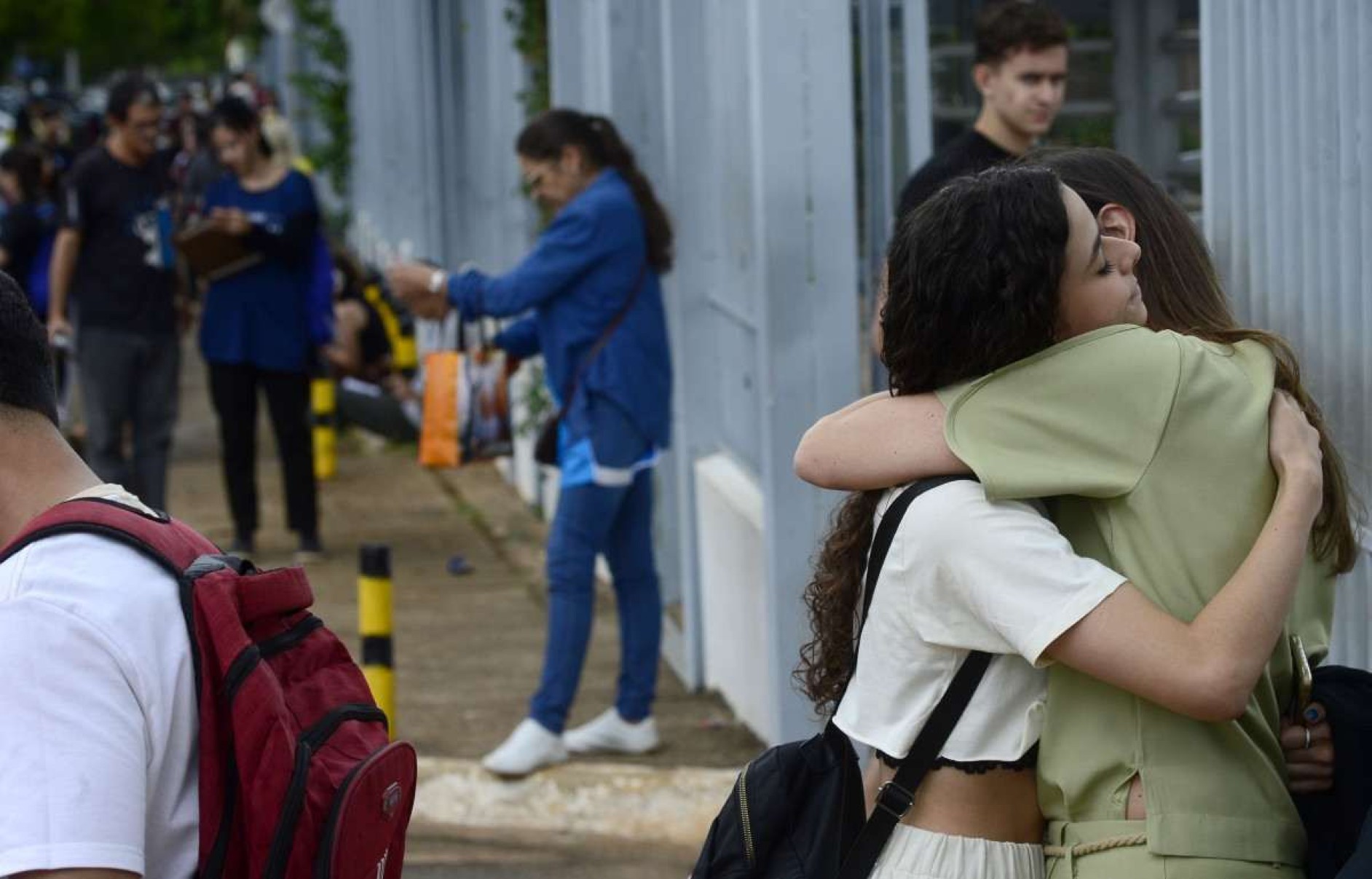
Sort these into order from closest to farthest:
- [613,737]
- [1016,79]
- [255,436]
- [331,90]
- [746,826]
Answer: [746,826] < [1016,79] < [613,737] < [255,436] < [331,90]

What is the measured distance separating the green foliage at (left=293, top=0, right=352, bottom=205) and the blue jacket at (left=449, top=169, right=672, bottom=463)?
13.1 m

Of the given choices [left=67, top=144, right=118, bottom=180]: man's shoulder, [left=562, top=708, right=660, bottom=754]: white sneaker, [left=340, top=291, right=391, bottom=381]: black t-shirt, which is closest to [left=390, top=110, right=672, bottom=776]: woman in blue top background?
[left=562, top=708, right=660, bottom=754]: white sneaker

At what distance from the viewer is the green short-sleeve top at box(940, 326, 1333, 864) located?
7.45 feet

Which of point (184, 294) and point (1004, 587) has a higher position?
point (1004, 587)

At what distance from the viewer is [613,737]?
268 inches

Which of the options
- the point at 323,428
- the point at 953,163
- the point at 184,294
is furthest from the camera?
the point at 323,428

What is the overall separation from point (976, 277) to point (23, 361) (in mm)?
1074

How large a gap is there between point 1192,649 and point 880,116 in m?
4.16

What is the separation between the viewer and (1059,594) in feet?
7.39

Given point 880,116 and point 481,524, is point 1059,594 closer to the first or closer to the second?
point 880,116

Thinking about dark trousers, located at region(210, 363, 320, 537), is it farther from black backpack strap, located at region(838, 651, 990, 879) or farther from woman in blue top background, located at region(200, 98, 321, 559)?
black backpack strap, located at region(838, 651, 990, 879)

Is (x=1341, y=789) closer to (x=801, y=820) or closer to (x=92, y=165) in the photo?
(x=801, y=820)

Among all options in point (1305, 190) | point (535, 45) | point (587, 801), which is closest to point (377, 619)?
point (587, 801)

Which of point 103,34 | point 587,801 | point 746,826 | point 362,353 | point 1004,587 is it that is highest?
point 103,34
